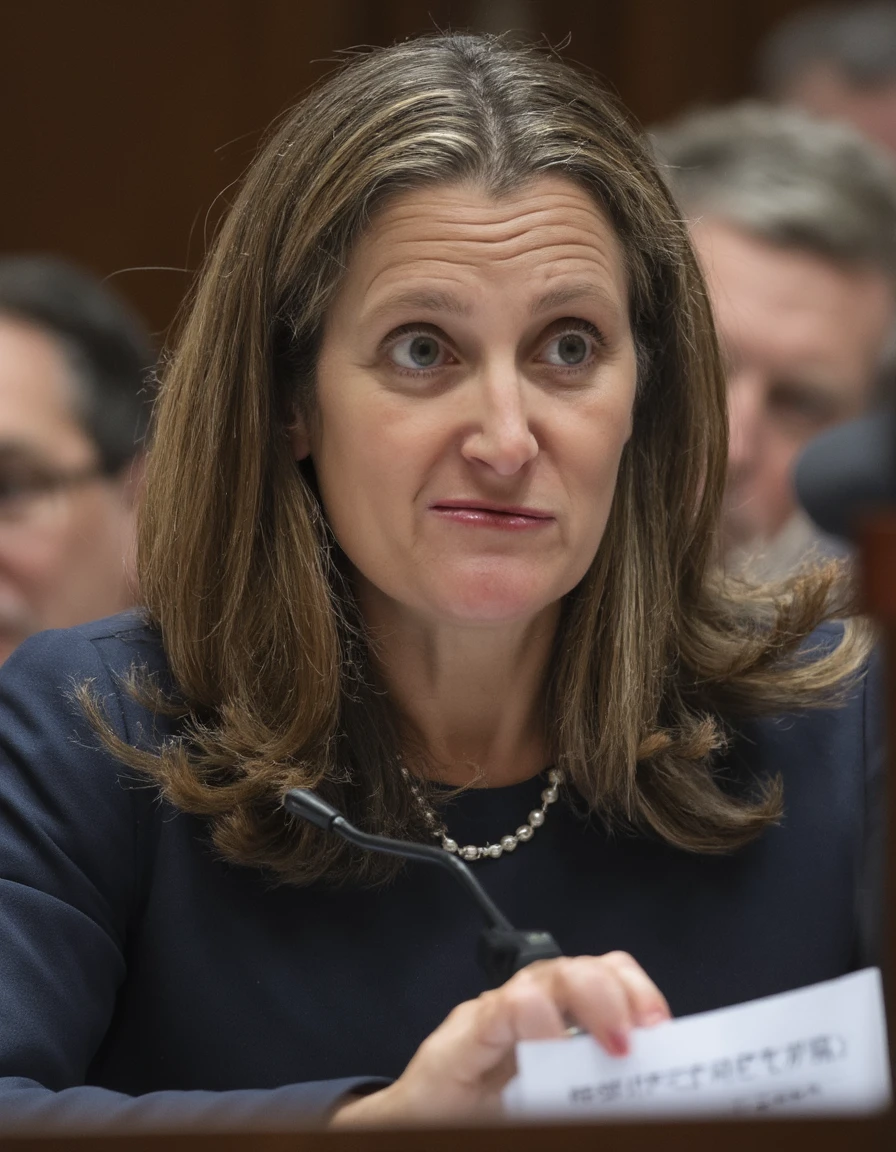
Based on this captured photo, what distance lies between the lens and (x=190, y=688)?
1485mm

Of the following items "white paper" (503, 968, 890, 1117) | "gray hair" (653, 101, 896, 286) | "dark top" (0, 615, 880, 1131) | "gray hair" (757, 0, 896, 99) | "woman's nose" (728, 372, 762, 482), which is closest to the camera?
"white paper" (503, 968, 890, 1117)

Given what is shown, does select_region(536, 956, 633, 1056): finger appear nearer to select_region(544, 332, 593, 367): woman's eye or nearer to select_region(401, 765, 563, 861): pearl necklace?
select_region(401, 765, 563, 861): pearl necklace

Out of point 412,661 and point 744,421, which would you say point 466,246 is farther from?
point 744,421

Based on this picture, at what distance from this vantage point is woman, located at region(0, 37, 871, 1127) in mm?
1404

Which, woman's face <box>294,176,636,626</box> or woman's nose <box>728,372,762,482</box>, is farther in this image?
woman's nose <box>728,372,762,482</box>

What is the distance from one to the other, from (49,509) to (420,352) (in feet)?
3.73

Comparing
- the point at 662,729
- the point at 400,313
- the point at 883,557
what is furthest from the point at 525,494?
the point at 883,557

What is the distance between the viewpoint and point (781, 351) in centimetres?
255

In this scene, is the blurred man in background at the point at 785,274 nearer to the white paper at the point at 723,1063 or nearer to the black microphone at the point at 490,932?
the black microphone at the point at 490,932

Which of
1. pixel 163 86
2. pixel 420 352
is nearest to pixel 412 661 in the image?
pixel 420 352

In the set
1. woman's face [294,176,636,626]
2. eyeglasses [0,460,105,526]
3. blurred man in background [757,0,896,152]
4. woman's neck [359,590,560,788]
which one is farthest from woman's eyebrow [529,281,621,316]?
blurred man in background [757,0,896,152]

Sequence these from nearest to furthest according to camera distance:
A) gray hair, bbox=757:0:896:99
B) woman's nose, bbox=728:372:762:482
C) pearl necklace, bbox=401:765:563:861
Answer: pearl necklace, bbox=401:765:563:861
woman's nose, bbox=728:372:762:482
gray hair, bbox=757:0:896:99

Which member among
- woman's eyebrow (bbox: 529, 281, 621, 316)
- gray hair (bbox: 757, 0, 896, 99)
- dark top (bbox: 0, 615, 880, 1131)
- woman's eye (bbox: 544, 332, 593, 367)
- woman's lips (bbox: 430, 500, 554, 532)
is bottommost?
dark top (bbox: 0, 615, 880, 1131)

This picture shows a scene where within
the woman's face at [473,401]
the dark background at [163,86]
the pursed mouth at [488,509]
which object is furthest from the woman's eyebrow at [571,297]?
the dark background at [163,86]
